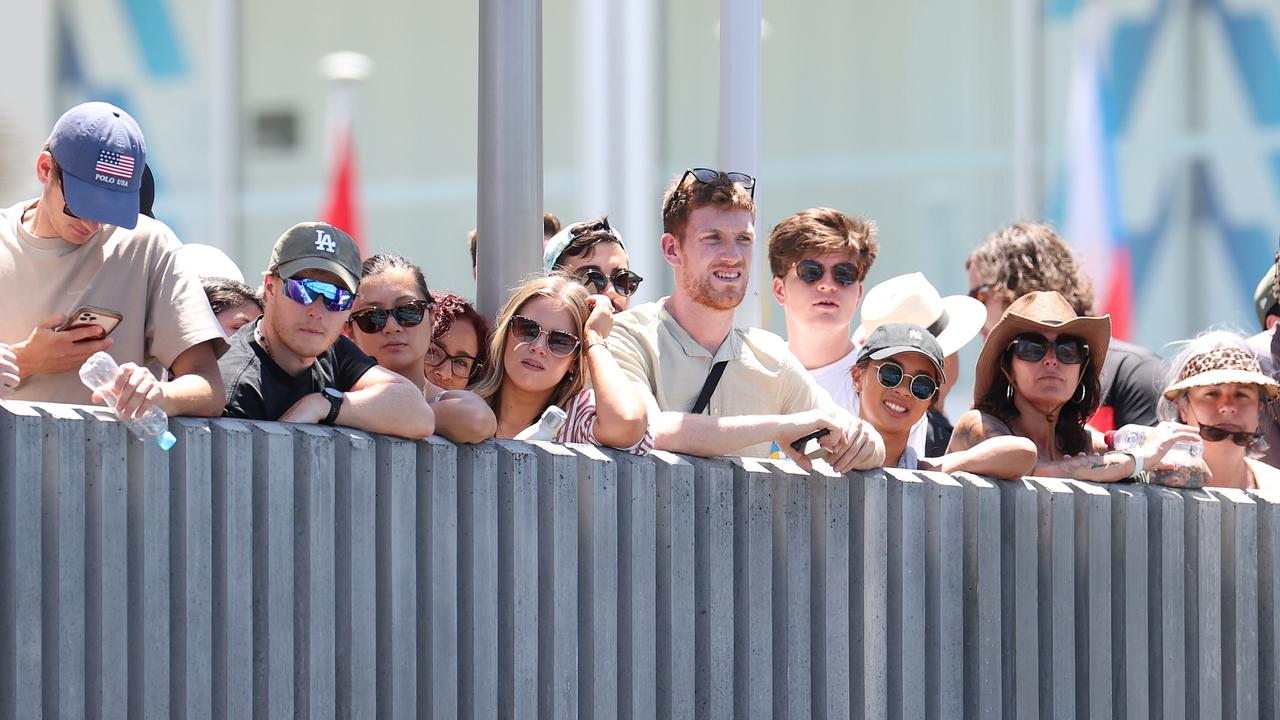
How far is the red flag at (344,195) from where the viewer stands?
38.8 feet

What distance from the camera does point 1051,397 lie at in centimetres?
584

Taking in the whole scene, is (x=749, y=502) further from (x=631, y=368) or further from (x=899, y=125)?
(x=899, y=125)

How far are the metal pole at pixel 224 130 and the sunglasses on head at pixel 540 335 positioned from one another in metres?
6.91

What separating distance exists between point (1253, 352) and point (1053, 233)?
84 cm

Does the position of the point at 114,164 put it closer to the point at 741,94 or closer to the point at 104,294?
the point at 104,294

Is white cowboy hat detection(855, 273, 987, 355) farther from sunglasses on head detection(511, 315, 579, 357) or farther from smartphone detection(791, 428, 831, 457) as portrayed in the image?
sunglasses on head detection(511, 315, 579, 357)

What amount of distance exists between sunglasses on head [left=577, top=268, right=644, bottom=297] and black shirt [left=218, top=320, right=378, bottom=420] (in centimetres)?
138

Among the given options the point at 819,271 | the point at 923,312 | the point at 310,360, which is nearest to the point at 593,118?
the point at 923,312

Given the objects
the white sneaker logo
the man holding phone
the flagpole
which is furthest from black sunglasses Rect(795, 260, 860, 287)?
the flagpole

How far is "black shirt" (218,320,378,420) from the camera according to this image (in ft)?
14.9

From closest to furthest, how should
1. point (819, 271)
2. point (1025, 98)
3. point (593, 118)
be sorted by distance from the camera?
point (819, 271)
point (1025, 98)
point (593, 118)

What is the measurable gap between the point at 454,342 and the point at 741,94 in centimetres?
151

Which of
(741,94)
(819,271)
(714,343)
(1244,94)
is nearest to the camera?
(714,343)

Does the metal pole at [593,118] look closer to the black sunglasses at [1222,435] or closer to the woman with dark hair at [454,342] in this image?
the woman with dark hair at [454,342]
